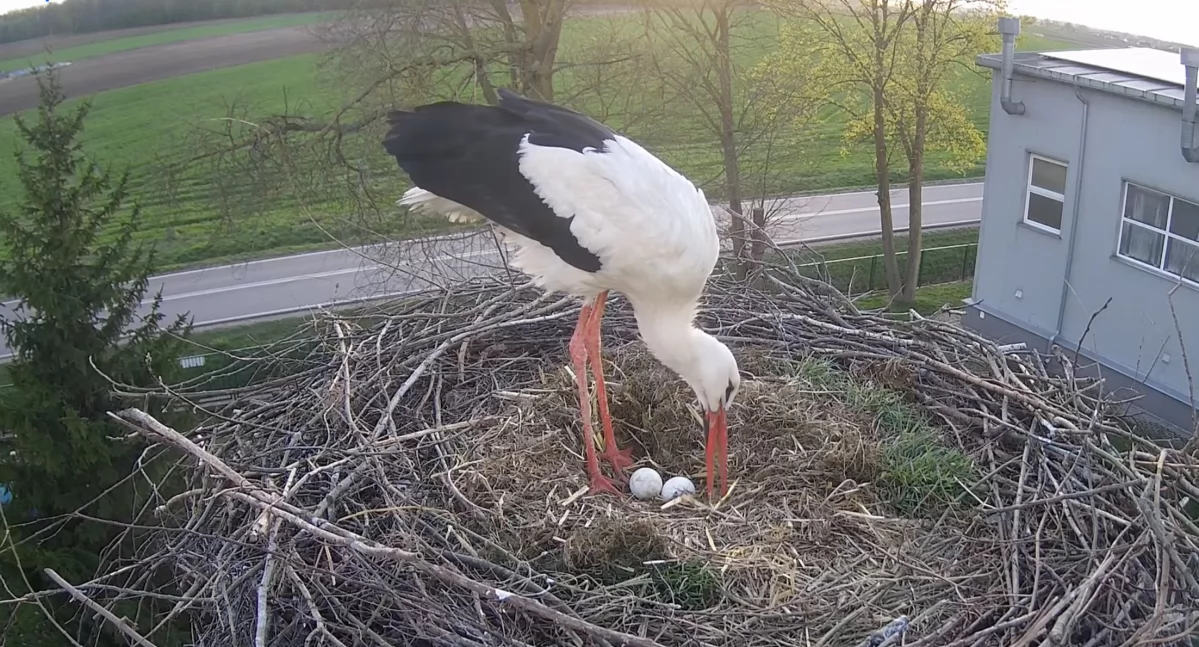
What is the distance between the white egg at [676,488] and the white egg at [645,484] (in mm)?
35

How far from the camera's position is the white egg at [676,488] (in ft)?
11.9

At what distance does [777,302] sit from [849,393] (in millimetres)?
906

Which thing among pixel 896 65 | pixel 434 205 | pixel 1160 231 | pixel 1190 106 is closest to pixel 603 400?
pixel 434 205

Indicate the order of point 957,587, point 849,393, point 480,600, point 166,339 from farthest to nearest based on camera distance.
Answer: point 166,339, point 849,393, point 957,587, point 480,600

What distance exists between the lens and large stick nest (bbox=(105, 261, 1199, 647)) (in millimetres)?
2816

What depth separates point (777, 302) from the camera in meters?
4.91

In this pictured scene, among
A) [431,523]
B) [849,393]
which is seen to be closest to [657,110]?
[849,393]

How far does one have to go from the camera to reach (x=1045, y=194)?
963cm

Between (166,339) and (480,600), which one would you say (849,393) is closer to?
(480,600)

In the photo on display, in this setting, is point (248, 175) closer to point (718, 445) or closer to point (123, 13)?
point (123, 13)

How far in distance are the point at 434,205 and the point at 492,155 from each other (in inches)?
16.1

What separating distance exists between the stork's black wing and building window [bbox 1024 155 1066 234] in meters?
7.10

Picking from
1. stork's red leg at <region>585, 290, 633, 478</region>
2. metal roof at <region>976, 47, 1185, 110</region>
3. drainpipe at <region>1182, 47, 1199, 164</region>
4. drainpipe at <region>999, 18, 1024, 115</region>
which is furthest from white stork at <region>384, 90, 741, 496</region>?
drainpipe at <region>999, 18, 1024, 115</region>

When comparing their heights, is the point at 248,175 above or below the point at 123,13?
below
